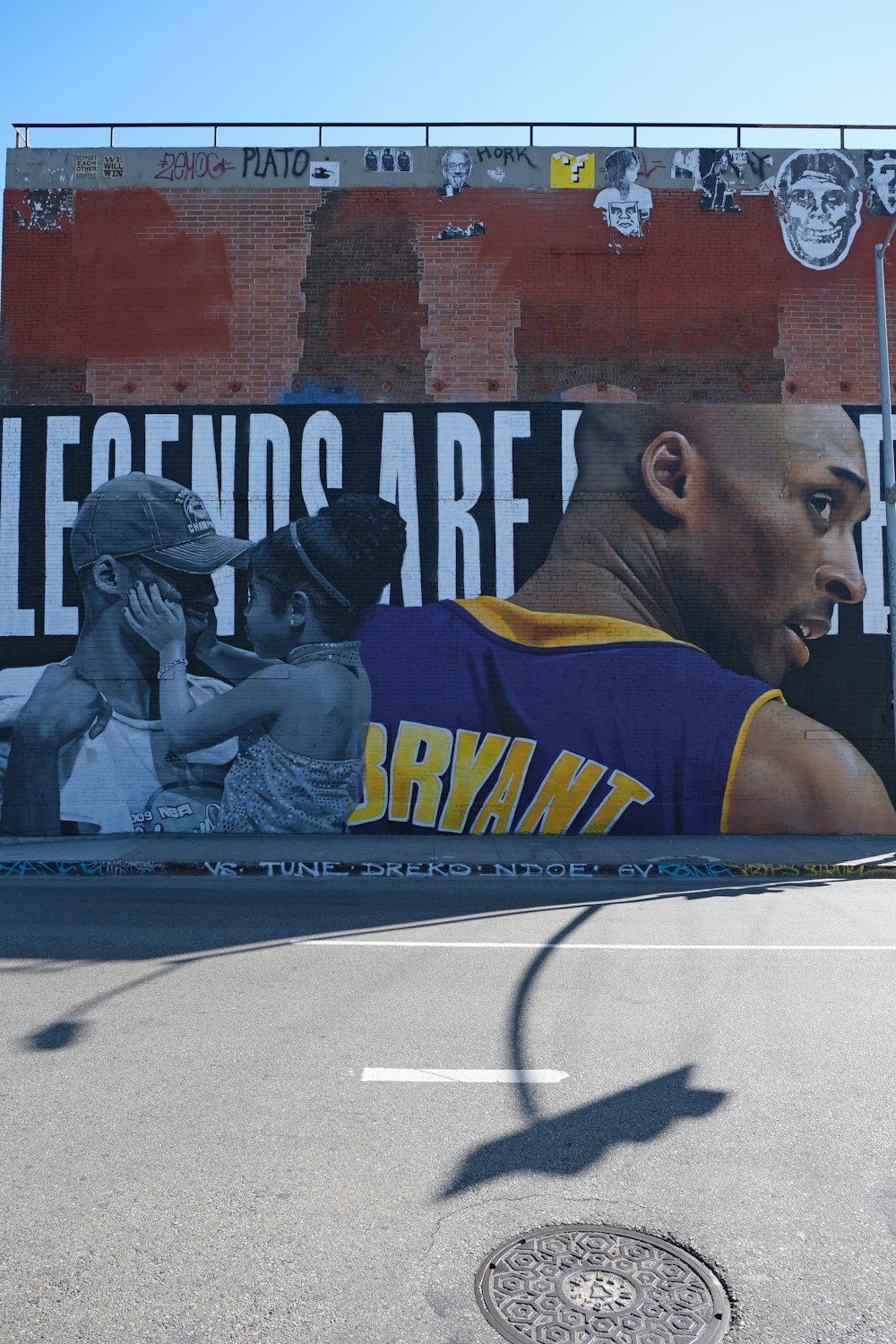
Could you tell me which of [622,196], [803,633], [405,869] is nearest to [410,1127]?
[405,869]

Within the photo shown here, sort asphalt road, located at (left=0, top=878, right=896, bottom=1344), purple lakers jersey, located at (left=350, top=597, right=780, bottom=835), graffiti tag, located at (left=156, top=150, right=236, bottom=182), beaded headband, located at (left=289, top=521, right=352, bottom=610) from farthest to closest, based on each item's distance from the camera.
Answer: graffiti tag, located at (left=156, top=150, right=236, bottom=182) → beaded headband, located at (left=289, top=521, right=352, bottom=610) → purple lakers jersey, located at (left=350, top=597, right=780, bottom=835) → asphalt road, located at (left=0, top=878, right=896, bottom=1344)

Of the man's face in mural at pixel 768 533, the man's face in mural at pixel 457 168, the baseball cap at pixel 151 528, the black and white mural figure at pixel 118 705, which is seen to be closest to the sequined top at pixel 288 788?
the black and white mural figure at pixel 118 705

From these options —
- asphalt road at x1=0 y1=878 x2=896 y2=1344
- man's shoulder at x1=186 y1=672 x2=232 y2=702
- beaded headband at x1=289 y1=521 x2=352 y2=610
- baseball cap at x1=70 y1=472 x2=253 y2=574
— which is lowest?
asphalt road at x1=0 y1=878 x2=896 y2=1344

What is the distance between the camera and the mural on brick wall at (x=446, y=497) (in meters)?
15.7

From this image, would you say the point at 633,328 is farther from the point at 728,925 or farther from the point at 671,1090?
the point at 671,1090

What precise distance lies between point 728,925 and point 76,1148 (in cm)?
656

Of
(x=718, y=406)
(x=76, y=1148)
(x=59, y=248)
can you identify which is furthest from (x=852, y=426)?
(x=76, y=1148)

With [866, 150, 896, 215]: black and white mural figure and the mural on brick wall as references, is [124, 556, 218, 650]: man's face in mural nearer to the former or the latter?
the mural on brick wall

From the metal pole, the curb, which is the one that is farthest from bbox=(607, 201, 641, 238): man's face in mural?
the curb

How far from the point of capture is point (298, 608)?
15789 mm

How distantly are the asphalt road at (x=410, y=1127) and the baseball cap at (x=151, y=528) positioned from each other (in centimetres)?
818

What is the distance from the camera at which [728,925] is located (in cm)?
957

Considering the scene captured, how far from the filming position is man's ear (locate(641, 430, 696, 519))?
52.4ft

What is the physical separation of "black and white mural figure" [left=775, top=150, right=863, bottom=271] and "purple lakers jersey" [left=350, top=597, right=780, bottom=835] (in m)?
6.47
